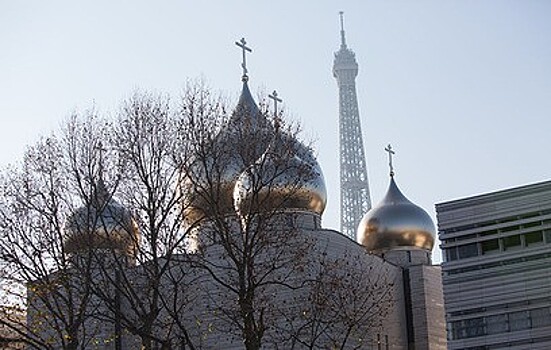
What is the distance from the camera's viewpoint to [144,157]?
24297 mm

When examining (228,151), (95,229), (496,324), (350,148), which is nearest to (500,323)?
(496,324)

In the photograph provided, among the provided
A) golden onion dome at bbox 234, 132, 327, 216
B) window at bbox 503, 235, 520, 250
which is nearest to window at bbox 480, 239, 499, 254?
window at bbox 503, 235, 520, 250

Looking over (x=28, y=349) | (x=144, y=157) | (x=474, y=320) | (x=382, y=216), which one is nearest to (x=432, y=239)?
(x=382, y=216)

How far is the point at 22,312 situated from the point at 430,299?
18.4 m

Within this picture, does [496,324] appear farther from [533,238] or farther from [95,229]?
[95,229]

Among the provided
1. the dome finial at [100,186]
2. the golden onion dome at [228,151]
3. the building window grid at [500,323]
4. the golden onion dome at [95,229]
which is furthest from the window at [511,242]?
the dome finial at [100,186]

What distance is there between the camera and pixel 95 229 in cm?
2523

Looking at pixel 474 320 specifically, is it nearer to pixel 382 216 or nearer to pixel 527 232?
pixel 527 232

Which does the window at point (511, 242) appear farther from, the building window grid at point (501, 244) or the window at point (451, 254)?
the window at point (451, 254)

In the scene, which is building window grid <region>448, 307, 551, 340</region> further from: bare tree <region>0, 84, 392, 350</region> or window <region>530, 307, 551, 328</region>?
bare tree <region>0, 84, 392, 350</region>

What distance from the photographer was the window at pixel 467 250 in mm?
32750

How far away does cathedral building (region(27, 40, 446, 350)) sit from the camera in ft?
73.0

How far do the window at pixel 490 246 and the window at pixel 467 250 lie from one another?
0.24 metres

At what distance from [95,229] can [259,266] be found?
397 cm
